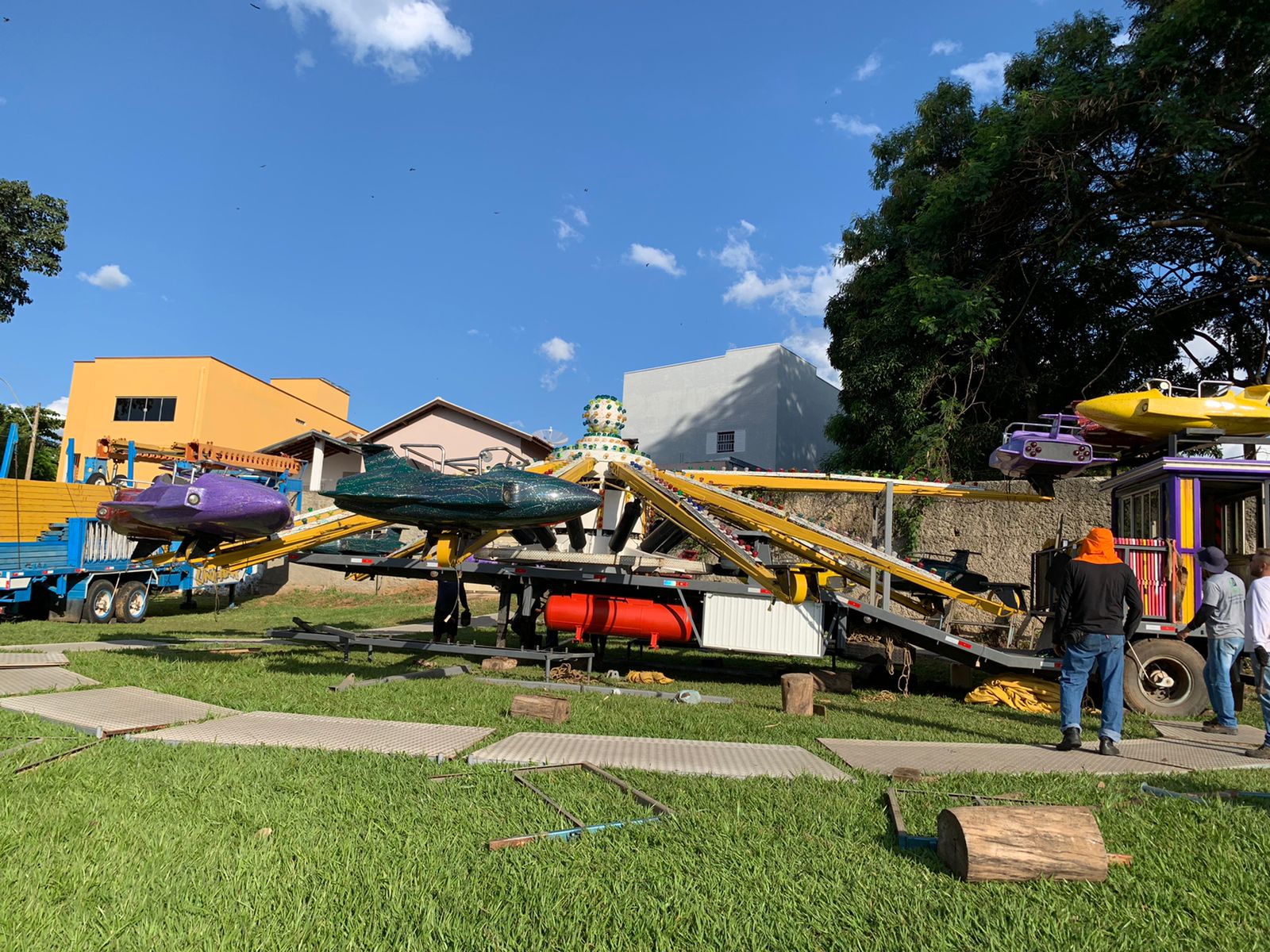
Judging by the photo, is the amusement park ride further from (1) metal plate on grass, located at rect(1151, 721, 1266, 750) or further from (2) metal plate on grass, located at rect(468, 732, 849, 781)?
(2) metal plate on grass, located at rect(468, 732, 849, 781)

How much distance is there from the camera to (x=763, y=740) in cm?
589

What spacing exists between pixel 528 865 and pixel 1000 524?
1367 cm

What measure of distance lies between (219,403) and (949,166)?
29.9 meters

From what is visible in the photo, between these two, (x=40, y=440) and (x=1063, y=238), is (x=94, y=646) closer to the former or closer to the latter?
(x=1063, y=238)

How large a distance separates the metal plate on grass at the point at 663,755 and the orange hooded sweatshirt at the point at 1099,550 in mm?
2963

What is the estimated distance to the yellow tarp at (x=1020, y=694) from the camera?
27.3ft

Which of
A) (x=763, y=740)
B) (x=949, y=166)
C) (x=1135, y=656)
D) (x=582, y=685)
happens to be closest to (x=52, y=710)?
(x=582, y=685)

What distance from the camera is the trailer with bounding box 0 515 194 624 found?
13.8 meters

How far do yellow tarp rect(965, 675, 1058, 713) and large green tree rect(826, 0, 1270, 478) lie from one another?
9.16 meters

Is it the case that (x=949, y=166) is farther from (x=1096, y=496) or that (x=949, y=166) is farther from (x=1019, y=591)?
(x=1019, y=591)

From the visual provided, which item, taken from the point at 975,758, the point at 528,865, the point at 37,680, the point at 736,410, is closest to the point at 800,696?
the point at 975,758

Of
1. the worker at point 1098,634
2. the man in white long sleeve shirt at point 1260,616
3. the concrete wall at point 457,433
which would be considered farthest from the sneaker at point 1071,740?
the concrete wall at point 457,433

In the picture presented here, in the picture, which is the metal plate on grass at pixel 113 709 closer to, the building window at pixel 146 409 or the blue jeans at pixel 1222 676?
the blue jeans at pixel 1222 676

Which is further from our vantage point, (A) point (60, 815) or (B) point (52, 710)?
(B) point (52, 710)
